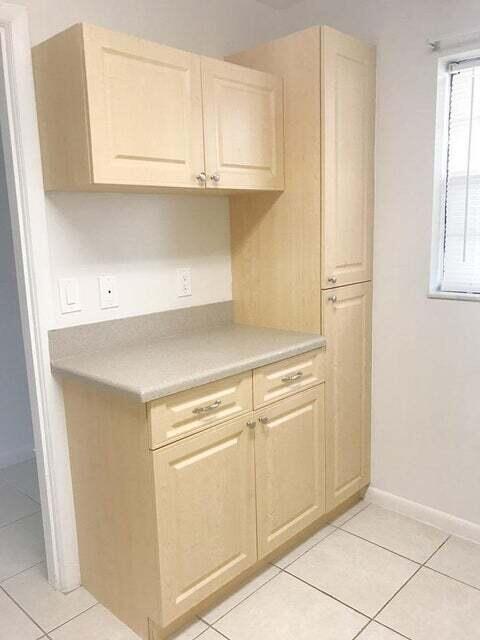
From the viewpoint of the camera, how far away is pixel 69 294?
195cm

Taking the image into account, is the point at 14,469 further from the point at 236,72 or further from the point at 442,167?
the point at 442,167

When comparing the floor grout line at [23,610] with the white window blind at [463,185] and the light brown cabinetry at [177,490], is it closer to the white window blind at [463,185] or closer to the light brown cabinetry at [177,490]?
the light brown cabinetry at [177,490]

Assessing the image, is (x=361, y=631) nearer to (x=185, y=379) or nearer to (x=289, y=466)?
(x=289, y=466)

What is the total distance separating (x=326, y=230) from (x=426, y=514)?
138cm

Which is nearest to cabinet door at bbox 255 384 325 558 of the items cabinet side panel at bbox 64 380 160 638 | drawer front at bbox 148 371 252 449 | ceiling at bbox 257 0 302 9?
drawer front at bbox 148 371 252 449

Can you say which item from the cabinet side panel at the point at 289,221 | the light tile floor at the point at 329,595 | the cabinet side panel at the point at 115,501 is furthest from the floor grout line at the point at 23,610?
the cabinet side panel at the point at 289,221

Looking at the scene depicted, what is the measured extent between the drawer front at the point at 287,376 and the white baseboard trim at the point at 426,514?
2.53ft

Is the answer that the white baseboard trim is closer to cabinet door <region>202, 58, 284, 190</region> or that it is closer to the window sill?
the window sill

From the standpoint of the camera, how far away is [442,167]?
7.25 ft

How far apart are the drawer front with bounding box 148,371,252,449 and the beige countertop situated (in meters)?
0.04

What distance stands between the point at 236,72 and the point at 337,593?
79.0 inches

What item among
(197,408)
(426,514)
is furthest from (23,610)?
(426,514)

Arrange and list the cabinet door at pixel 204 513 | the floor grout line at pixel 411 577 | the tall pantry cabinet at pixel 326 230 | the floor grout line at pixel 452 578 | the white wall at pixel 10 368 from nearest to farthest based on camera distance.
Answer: the cabinet door at pixel 204 513 → the floor grout line at pixel 411 577 → the floor grout line at pixel 452 578 → the tall pantry cabinet at pixel 326 230 → the white wall at pixel 10 368

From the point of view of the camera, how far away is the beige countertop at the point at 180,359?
1657 millimetres
